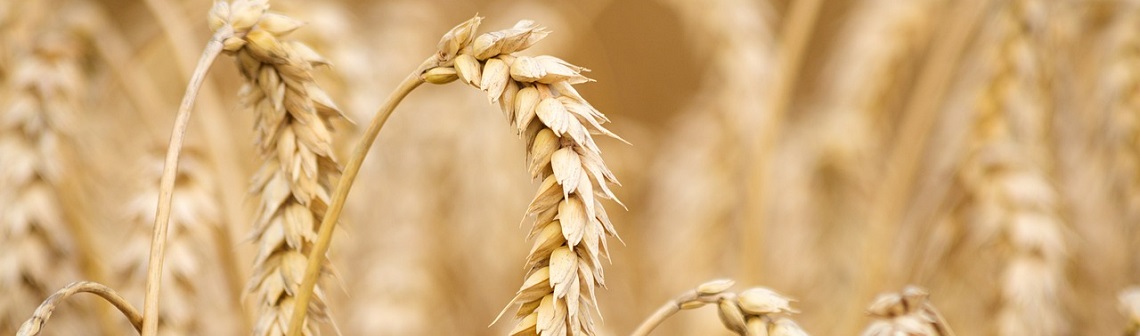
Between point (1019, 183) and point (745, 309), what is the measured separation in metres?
0.64

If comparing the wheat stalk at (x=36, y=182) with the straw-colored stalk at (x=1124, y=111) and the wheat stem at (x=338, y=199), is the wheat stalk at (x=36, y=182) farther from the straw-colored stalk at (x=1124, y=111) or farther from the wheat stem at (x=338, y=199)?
the straw-colored stalk at (x=1124, y=111)

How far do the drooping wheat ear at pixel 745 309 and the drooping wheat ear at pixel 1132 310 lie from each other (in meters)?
0.30

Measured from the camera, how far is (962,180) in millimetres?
1180

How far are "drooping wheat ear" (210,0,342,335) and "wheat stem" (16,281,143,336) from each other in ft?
0.31

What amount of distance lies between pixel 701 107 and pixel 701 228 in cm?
74

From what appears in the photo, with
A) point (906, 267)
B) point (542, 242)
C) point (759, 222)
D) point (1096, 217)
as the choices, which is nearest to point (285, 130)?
point (542, 242)

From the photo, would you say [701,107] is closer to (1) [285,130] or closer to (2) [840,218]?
(2) [840,218]

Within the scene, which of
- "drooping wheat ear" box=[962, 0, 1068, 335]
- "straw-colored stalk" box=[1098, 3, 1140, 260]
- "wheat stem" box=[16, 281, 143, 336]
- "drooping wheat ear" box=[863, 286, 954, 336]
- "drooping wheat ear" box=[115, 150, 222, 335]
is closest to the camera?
"wheat stem" box=[16, 281, 143, 336]

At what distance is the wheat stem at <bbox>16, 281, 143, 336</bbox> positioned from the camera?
529 mm

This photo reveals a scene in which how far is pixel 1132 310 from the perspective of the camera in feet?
2.41

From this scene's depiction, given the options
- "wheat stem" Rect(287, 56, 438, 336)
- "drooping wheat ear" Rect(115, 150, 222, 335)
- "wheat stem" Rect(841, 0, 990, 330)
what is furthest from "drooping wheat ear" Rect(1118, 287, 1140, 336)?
"drooping wheat ear" Rect(115, 150, 222, 335)

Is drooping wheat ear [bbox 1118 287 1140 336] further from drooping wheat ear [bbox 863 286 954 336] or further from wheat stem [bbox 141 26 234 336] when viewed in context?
Answer: wheat stem [bbox 141 26 234 336]

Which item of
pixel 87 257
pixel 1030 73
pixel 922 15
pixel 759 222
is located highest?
pixel 922 15

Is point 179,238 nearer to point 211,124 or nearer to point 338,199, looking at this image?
point 211,124
